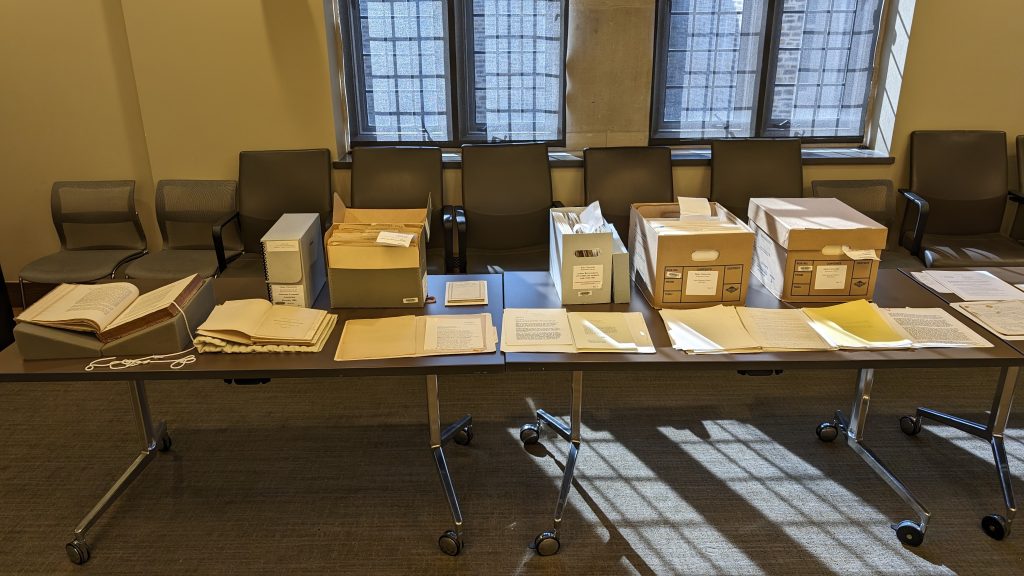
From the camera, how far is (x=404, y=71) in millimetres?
3885

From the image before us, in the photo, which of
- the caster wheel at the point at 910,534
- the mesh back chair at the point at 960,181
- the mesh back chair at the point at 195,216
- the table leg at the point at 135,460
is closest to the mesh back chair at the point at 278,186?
the mesh back chair at the point at 195,216

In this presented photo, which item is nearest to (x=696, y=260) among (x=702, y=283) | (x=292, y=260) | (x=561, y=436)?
(x=702, y=283)

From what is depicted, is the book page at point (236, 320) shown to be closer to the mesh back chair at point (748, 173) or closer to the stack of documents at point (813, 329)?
the stack of documents at point (813, 329)

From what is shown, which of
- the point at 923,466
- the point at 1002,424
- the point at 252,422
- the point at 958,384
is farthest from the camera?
the point at 958,384

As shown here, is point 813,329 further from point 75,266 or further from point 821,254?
point 75,266

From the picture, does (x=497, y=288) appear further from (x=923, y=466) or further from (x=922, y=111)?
(x=922, y=111)

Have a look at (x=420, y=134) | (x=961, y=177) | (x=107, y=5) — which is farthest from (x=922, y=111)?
(x=107, y=5)

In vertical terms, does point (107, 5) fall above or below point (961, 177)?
above

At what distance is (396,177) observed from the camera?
11.8 ft

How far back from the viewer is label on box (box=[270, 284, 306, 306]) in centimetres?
212

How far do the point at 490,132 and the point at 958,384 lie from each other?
8.78ft

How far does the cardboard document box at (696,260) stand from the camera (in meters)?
2.09

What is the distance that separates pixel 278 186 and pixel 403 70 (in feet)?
3.17

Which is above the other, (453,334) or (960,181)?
(960,181)
